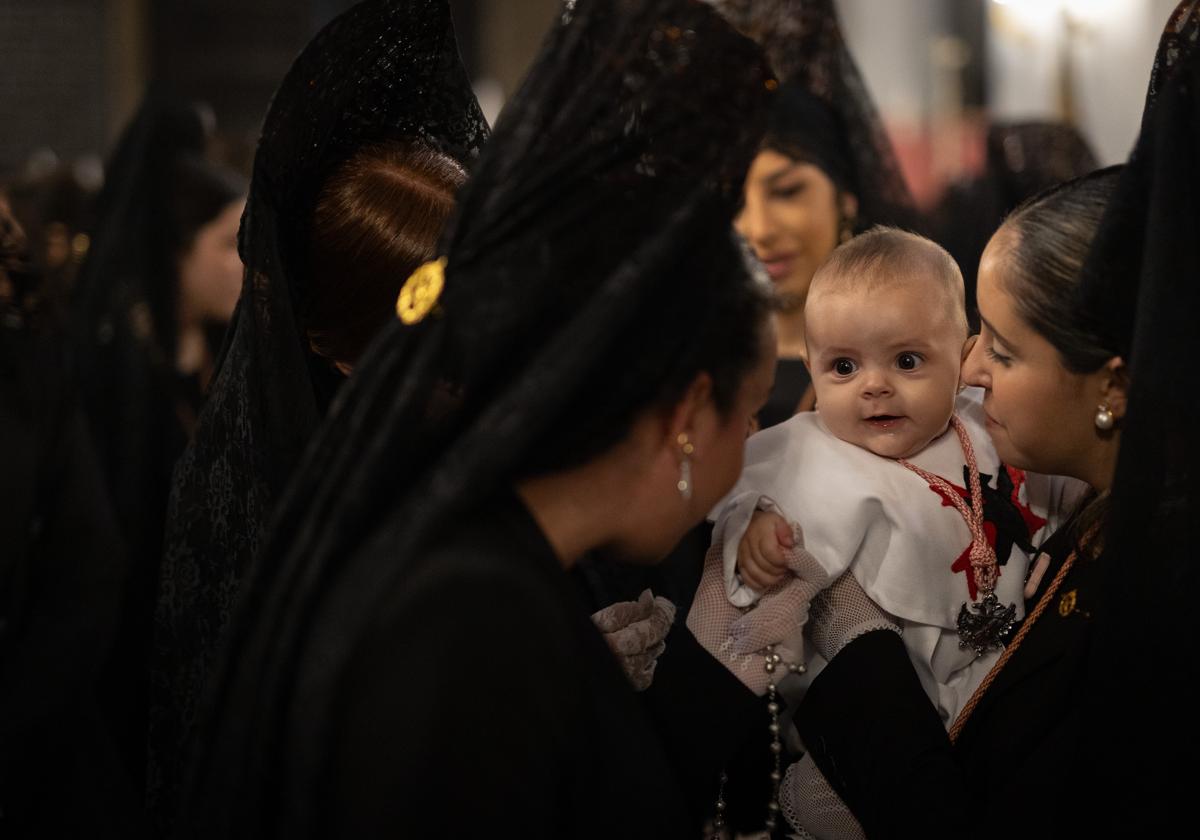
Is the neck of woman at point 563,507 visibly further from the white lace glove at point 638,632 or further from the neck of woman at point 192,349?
the neck of woman at point 192,349

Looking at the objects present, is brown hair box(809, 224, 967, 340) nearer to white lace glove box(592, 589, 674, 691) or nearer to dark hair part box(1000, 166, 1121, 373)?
dark hair part box(1000, 166, 1121, 373)

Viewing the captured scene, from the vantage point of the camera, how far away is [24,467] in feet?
8.86

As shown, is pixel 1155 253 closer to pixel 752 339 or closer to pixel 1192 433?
pixel 1192 433

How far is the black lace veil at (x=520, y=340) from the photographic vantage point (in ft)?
5.21

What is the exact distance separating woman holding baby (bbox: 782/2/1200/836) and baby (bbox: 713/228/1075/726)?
0.06 meters

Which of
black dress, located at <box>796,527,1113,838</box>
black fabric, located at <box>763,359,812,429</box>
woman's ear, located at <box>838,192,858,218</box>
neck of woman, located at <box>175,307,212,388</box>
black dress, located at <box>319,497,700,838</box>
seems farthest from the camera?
neck of woman, located at <box>175,307,212,388</box>

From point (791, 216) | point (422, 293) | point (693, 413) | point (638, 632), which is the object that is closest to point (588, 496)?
point (693, 413)

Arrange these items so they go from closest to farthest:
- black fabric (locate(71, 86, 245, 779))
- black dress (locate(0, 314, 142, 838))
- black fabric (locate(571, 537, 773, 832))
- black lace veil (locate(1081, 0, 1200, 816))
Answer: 1. black lace veil (locate(1081, 0, 1200, 816))
2. black fabric (locate(571, 537, 773, 832))
3. black dress (locate(0, 314, 142, 838))
4. black fabric (locate(71, 86, 245, 779))

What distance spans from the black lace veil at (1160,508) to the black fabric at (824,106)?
2.27m

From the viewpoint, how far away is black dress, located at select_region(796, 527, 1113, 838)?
1974mm

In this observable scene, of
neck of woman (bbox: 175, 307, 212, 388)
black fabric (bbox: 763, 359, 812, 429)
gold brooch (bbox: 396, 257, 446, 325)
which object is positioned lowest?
neck of woman (bbox: 175, 307, 212, 388)

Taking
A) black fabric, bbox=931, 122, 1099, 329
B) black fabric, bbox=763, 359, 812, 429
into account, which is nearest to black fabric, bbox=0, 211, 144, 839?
black fabric, bbox=763, 359, 812, 429

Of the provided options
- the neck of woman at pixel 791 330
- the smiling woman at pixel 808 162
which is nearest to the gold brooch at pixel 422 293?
the smiling woman at pixel 808 162

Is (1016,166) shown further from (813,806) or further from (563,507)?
(563,507)
